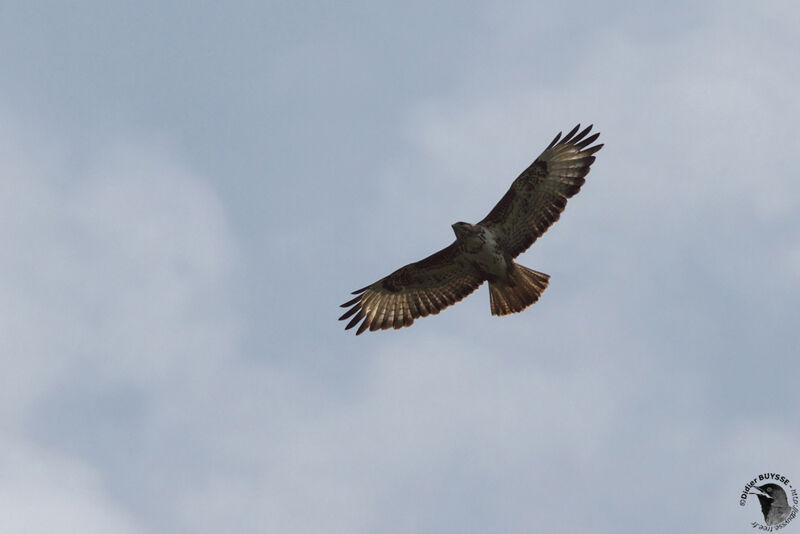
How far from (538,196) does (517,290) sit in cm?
153

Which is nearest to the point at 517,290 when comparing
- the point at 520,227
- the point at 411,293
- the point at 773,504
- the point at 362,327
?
the point at 520,227

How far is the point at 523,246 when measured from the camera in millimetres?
19016

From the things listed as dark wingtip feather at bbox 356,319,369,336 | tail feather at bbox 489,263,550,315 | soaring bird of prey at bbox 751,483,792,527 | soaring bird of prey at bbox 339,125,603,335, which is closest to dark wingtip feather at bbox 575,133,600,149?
soaring bird of prey at bbox 339,125,603,335

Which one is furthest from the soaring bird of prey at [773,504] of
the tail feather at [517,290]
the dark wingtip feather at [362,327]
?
the dark wingtip feather at [362,327]

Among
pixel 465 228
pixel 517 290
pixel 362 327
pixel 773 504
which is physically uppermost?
pixel 465 228

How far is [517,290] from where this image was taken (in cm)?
1903

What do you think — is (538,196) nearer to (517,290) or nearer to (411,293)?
(517,290)

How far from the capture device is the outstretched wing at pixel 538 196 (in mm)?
18922

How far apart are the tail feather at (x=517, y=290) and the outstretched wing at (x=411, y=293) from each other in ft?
1.41

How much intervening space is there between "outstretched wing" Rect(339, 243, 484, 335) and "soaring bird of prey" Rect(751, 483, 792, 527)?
562cm

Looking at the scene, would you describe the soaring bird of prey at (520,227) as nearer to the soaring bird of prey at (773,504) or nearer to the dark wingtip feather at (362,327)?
the dark wingtip feather at (362,327)

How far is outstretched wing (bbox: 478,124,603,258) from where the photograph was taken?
18.9 meters

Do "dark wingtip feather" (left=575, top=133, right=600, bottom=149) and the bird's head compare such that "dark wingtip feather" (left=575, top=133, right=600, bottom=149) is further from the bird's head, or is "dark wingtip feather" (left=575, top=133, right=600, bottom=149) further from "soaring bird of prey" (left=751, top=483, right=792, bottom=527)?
"soaring bird of prey" (left=751, top=483, right=792, bottom=527)

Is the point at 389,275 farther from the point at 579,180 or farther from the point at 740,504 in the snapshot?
the point at 740,504
